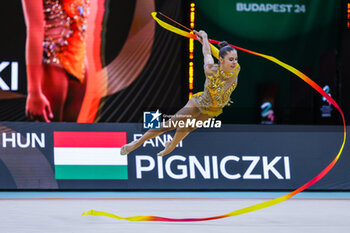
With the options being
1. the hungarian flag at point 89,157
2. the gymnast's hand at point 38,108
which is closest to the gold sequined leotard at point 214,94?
the hungarian flag at point 89,157

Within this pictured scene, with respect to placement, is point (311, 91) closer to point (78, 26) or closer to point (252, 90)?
point (252, 90)

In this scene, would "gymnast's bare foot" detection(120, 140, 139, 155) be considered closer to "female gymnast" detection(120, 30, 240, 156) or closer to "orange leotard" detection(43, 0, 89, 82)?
"female gymnast" detection(120, 30, 240, 156)

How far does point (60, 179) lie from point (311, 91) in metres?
5.08

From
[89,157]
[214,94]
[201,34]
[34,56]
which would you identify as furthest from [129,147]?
[34,56]

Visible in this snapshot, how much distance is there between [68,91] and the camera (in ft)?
35.2

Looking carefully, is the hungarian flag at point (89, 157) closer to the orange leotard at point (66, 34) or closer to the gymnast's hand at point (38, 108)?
the gymnast's hand at point (38, 108)

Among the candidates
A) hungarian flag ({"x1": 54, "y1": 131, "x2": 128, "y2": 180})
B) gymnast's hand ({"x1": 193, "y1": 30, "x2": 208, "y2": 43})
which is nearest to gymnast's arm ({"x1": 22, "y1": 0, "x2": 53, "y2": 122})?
Result: hungarian flag ({"x1": 54, "y1": 131, "x2": 128, "y2": 180})

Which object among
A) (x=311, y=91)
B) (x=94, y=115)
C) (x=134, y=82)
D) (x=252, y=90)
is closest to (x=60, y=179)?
(x=94, y=115)

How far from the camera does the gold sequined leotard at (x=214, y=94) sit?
5602 millimetres

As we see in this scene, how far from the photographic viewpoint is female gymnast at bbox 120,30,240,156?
5.45m
